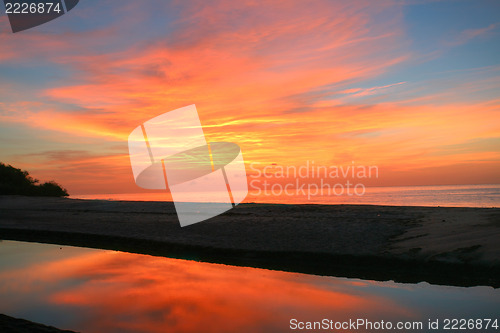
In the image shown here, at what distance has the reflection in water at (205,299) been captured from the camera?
752cm

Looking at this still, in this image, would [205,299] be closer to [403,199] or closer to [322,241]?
[322,241]

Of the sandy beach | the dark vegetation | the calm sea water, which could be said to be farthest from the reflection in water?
the dark vegetation

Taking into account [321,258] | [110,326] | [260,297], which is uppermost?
[110,326]

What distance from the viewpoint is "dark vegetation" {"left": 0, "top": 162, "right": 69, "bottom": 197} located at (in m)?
50.8

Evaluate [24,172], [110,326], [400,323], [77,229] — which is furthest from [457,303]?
[24,172]

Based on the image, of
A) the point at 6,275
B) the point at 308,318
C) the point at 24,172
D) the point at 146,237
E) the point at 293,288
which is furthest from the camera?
the point at 24,172

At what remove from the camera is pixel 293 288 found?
9.87 metres

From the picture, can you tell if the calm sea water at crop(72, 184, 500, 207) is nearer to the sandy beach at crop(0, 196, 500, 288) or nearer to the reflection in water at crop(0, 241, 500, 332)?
the sandy beach at crop(0, 196, 500, 288)

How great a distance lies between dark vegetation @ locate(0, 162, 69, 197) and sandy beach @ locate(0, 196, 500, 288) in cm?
3157

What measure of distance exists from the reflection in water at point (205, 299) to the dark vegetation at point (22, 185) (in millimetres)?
45120

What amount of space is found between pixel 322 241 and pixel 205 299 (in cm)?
714

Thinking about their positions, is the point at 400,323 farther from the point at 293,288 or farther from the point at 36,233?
the point at 36,233

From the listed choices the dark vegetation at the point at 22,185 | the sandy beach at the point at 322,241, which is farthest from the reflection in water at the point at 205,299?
the dark vegetation at the point at 22,185

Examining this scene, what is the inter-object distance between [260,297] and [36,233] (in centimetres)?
1614
